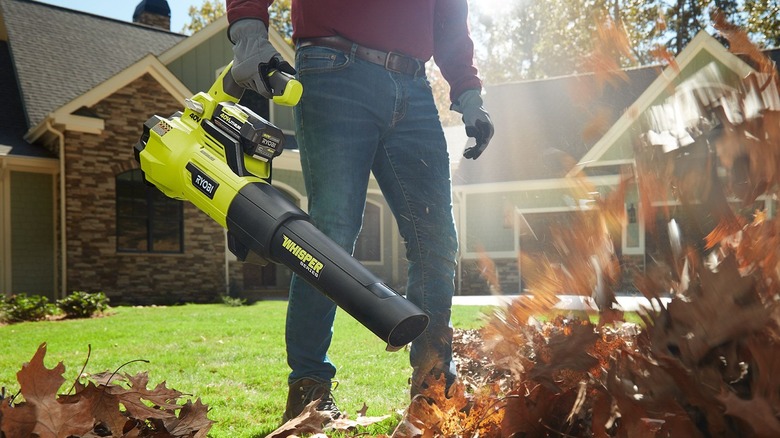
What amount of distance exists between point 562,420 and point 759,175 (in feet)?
1.80

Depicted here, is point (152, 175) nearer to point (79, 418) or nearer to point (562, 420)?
point (79, 418)

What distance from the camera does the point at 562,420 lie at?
47.5 inches

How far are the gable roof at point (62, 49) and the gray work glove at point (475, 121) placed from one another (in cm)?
1368

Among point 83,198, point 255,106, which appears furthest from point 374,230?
point 83,198

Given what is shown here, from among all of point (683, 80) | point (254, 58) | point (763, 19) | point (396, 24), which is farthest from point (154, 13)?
point (683, 80)

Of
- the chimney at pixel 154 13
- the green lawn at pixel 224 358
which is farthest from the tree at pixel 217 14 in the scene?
the green lawn at pixel 224 358

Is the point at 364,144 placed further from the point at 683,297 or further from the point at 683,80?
the point at 683,297

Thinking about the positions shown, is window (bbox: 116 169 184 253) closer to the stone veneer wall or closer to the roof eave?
the stone veneer wall

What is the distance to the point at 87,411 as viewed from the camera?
1.37 meters

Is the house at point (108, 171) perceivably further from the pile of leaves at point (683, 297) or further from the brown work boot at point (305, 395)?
the pile of leaves at point (683, 297)

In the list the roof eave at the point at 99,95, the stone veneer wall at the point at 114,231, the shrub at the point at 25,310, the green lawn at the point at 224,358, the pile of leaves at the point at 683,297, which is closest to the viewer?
the pile of leaves at the point at 683,297

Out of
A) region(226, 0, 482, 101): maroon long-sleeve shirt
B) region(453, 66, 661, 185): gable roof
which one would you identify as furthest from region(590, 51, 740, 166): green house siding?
region(453, 66, 661, 185): gable roof

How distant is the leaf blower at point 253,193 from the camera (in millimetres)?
1793

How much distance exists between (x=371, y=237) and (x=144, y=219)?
→ 6926 mm
